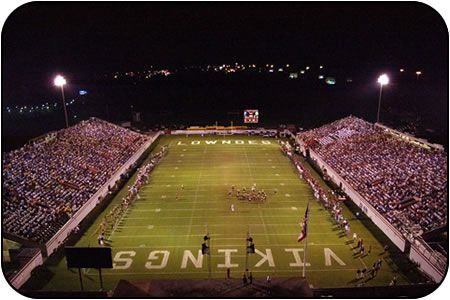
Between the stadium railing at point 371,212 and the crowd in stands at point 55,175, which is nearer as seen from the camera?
the stadium railing at point 371,212

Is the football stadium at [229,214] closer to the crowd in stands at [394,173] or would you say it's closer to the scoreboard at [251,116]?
the crowd in stands at [394,173]

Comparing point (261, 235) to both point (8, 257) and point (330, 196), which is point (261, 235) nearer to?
point (330, 196)

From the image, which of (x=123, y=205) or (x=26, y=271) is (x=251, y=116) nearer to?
(x=123, y=205)

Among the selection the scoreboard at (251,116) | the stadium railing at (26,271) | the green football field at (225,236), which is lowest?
the green football field at (225,236)

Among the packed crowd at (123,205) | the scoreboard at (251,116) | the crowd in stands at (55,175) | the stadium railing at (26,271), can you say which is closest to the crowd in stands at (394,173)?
the scoreboard at (251,116)

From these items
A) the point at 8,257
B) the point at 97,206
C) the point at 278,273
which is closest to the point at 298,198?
the point at 278,273

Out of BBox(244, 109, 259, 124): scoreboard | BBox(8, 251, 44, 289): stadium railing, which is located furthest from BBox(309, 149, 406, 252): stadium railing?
BBox(8, 251, 44, 289): stadium railing

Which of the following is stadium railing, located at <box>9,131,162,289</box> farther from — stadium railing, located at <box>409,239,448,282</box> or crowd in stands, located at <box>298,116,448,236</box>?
crowd in stands, located at <box>298,116,448,236</box>
